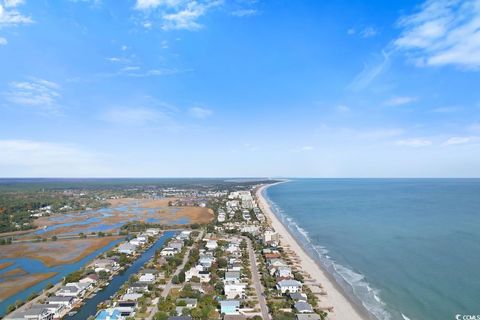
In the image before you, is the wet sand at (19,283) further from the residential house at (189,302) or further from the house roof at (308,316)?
the house roof at (308,316)

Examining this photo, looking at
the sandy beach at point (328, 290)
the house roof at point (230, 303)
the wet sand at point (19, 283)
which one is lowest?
the wet sand at point (19, 283)

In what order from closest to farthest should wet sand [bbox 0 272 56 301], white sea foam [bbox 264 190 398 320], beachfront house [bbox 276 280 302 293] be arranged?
white sea foam [bbox 264 190 398 320] < beachfront house [bbox 276 280 302 293] < wet sand [bbox 0 272 56 301]

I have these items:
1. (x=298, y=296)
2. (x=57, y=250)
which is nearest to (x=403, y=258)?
(x=298, y=296)

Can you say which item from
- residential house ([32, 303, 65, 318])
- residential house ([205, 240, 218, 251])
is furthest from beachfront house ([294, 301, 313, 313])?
residential house ([205, 240, 218, 251])

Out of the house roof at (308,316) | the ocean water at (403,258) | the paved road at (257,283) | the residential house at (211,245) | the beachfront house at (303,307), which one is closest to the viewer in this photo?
the house roof at (308,316)

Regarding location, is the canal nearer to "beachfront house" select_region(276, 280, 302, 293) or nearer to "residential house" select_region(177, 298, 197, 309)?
"residential house" select_region(177, 298, 197, 309)

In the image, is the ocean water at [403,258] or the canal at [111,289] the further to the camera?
the ocean water at [403,258]

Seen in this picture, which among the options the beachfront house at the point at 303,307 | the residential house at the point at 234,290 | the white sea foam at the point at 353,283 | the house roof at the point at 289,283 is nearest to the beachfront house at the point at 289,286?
the house roof at the point at 289,283

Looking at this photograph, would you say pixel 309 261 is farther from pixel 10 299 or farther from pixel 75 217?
pixel 75 217
